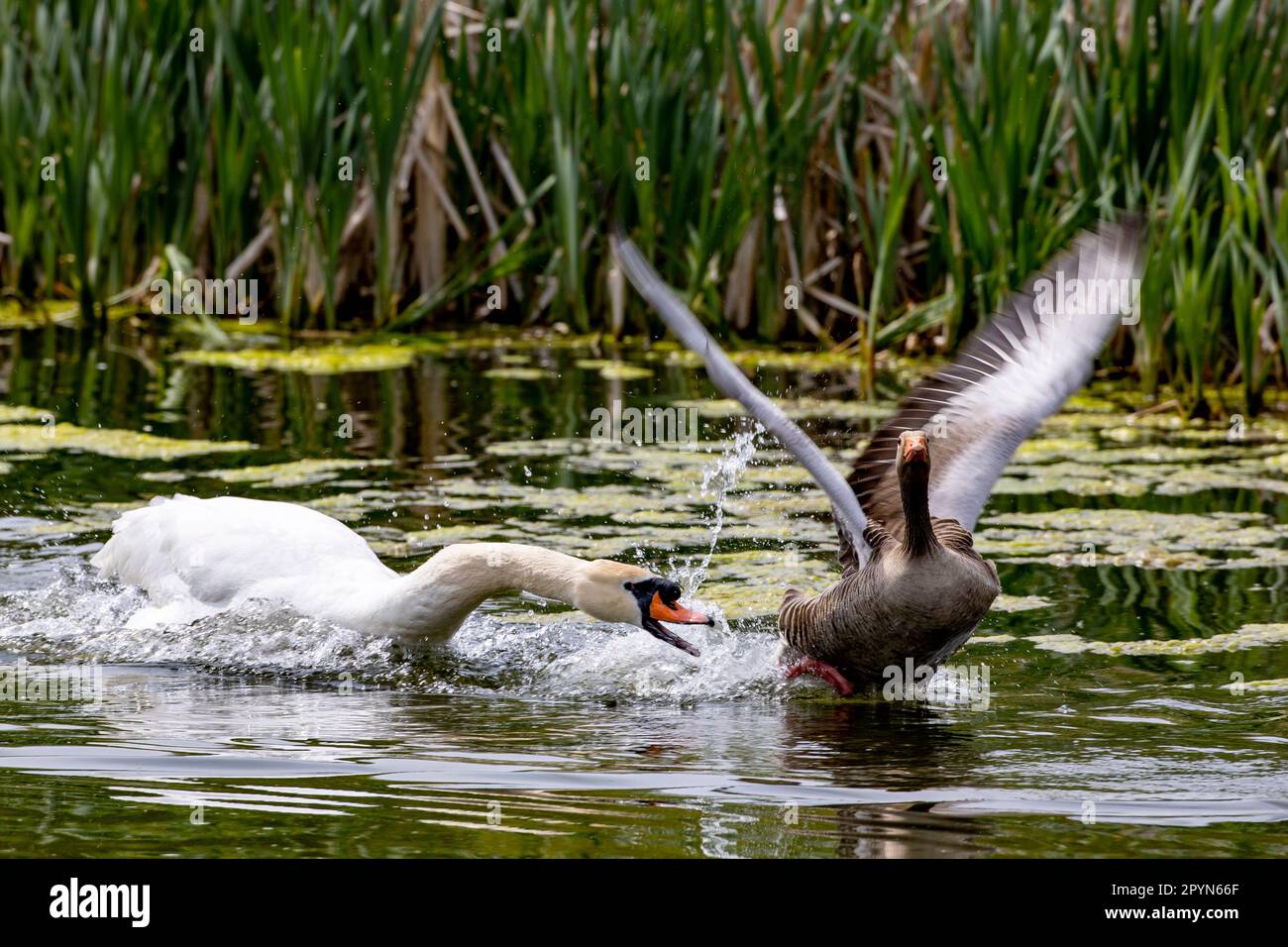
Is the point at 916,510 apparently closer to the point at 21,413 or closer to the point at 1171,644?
the point at 1171,644

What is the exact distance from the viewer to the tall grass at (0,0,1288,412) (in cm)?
1031

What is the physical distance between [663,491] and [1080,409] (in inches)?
126

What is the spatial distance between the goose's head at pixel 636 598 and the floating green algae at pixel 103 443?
12.2 ft

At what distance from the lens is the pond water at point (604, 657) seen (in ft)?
14.3

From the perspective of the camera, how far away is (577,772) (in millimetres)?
4816

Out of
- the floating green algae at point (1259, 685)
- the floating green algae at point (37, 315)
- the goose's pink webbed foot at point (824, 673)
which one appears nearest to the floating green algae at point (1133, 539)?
the floating green algae at point (1259, 685)

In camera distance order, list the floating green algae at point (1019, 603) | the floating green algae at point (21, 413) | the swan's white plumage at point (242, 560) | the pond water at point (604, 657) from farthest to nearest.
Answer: the floating green algae at point (21, 413) → the floating green algae at point (1019, 603) → the swan's white plumage at point (242, 560) → the pond water at point (604, 657)

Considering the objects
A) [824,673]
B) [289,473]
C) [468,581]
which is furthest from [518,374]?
[824,673]

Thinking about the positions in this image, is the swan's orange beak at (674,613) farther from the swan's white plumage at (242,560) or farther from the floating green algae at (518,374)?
the floating green algae at (518,374)

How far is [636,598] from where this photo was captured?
590 cm

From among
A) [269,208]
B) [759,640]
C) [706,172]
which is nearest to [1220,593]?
[759,640]

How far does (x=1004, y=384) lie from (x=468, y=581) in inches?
86.5

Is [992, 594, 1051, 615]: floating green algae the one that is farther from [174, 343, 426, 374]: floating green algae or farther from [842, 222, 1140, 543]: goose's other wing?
[174, 343, 426, 374]: floating green algae
